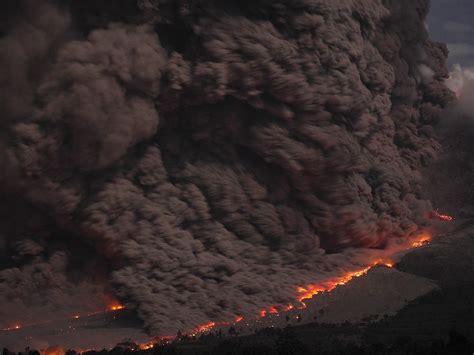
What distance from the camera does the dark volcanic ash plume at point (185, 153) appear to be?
18.3 metres

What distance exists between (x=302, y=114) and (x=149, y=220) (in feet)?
19.0

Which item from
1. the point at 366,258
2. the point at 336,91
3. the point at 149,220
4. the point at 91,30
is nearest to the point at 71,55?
the point at 91,30

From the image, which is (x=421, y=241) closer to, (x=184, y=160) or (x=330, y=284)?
(x=330, y=284)

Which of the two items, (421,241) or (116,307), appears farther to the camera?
(421,241)

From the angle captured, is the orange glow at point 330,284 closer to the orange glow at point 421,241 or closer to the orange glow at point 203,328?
the orange glow at point 421,241

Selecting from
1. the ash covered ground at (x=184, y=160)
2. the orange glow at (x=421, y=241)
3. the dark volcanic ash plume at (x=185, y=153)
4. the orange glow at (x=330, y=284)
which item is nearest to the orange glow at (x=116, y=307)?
the ash covered ground at (x=184, y=160)

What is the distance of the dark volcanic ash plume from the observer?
18297 mm

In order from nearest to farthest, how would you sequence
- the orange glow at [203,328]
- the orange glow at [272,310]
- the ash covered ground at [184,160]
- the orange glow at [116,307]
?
the orange glow at [203,328], the ash covered ground at [184,160], the orange glow at [272,310], the orange glow at [116,307]

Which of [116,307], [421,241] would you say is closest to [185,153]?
[116,307]

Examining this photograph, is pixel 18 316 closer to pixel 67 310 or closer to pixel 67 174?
pixel 67 310

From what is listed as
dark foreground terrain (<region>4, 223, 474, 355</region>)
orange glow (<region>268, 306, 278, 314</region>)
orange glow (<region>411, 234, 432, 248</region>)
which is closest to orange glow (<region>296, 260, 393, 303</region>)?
orange glow (<region>268, 306, 278, 314</region>)

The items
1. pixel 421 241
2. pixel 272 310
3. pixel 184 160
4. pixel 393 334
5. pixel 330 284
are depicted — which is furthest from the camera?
pixel 421 241

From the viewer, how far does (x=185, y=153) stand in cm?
2109

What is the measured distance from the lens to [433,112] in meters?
29.6
